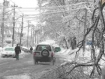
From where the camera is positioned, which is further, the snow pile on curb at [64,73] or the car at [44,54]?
the car at [44,54]

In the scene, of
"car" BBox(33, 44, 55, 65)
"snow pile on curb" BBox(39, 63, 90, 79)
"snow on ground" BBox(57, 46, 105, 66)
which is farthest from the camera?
"car" BBox(33, 44, 55, 65)

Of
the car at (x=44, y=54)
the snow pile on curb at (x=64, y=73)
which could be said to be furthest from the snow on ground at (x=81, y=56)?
the car at (x=44, y=54)

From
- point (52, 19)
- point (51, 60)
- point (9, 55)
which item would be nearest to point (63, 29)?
point (52, 19)

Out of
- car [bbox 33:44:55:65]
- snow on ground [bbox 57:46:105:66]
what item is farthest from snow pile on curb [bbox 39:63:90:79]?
car [bbox 33:44:55:65]

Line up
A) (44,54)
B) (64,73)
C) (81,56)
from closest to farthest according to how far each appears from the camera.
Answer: (64,73)
(44,54)
(81,56)

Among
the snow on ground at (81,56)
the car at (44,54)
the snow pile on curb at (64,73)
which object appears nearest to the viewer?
the snow pile on curb at (64,73)

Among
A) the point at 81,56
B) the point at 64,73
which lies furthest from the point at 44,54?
the point at 64,73

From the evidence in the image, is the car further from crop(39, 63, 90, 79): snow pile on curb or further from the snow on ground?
crop(39, 63, 90, 79): snow pile on curb

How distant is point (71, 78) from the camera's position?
1357cm

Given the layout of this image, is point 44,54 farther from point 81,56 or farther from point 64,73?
point 64,73

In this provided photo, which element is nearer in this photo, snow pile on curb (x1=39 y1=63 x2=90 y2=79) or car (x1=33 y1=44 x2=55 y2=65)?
snow pile on curb (x1=39 y1=63 x2=90 y2=79)

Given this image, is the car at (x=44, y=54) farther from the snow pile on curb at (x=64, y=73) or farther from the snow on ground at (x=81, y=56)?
the snow pile on curb at (x=64, y=73)

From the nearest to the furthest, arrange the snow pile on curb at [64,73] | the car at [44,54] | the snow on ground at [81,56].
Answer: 1. the snow pile on curb at [64,73]
2. the snow on ground at [81,56]
3. the car at [44,54]

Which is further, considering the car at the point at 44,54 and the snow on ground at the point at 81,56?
the car at the point at 44,54
